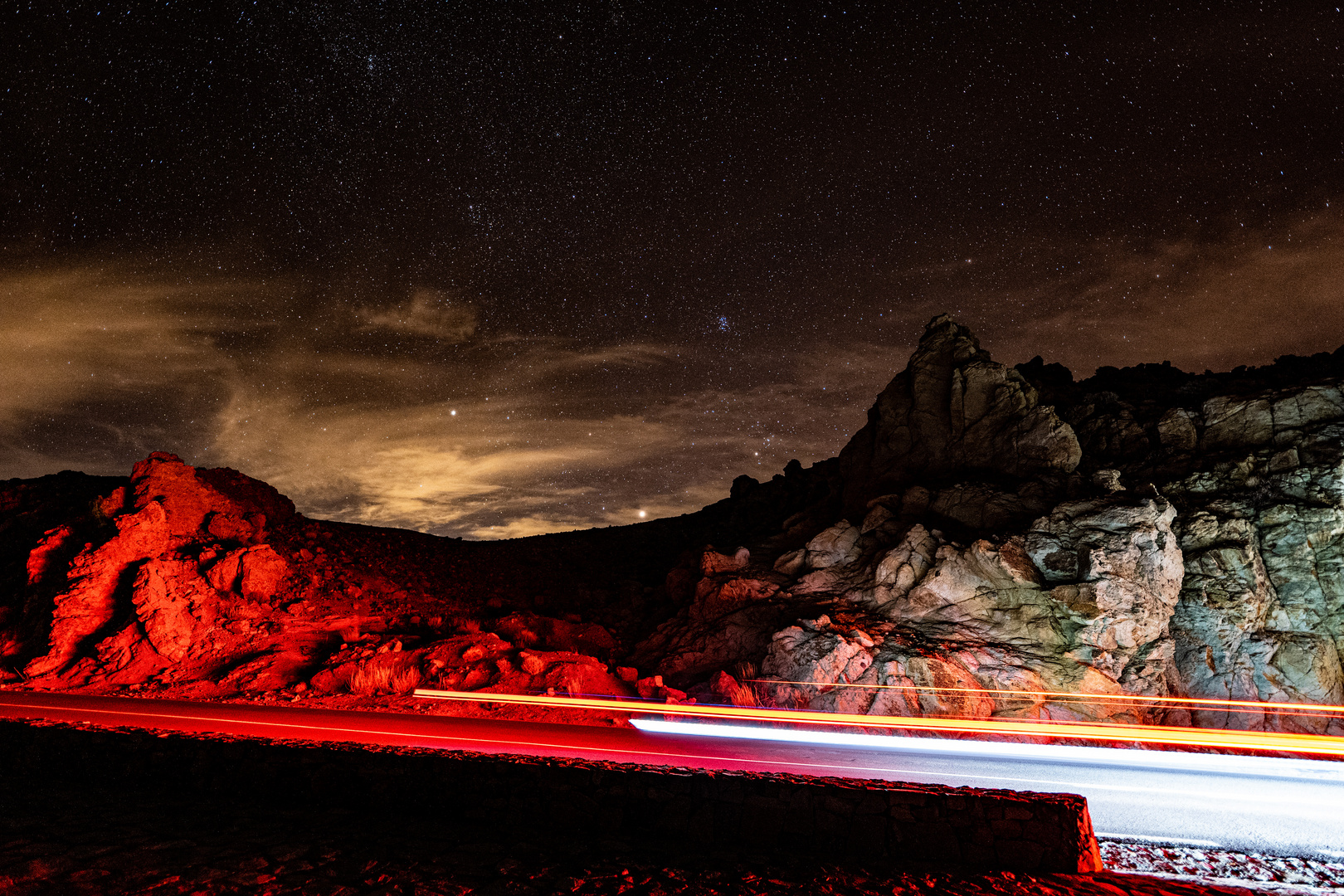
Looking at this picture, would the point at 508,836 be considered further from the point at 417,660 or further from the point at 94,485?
the point at 94,485

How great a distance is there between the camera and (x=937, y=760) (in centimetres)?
1198

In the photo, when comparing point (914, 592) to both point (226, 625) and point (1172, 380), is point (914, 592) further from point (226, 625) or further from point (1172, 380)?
point (1172, 380)

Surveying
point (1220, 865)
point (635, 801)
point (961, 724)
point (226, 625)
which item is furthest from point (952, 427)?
point (226, 625)

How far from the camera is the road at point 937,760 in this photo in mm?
8750

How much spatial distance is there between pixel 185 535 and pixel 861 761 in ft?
77.8

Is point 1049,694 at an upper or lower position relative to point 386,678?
lower

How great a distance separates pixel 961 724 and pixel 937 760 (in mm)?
4364

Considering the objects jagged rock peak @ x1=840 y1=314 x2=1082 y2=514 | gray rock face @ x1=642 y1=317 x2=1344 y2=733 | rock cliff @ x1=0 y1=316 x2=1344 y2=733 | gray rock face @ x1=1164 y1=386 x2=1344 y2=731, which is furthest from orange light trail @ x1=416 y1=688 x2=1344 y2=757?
jagged rock peak @ x1=840 y1=314 x2=1082 y2=514

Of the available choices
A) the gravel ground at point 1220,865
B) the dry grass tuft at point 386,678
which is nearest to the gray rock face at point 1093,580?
the gravel ground at point 1220,865

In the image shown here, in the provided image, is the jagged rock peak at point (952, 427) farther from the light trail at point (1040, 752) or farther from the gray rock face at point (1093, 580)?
the light trail at point (1040, 752)

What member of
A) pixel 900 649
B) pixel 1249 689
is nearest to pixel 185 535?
pixel 900 649

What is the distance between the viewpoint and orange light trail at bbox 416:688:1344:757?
12.5 metres

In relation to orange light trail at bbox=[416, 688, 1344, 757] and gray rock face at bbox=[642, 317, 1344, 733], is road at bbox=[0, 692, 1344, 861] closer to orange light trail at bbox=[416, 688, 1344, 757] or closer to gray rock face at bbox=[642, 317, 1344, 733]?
orange light trail at bbox=[416, 688, 1344, 757]

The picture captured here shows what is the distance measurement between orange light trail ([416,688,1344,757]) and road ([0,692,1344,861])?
2.49 ft
